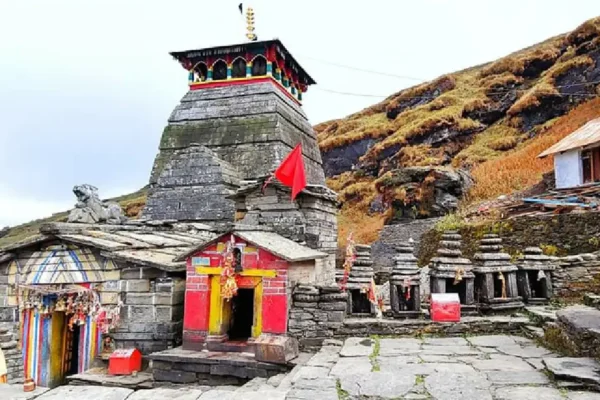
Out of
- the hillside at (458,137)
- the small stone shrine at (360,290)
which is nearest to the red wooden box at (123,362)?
the small stone shrine at (360,290)

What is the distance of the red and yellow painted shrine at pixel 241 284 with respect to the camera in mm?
8047

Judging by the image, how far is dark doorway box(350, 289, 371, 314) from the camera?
8.52m

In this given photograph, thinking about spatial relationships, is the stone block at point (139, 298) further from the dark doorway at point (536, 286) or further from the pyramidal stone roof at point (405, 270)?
the dark doorway at point (536, 286)

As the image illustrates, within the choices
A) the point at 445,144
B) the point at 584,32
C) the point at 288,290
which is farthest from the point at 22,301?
the point at 584,32

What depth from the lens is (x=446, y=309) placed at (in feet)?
25.5

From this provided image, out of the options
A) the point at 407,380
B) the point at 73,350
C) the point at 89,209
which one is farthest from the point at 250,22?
the point at 407,380

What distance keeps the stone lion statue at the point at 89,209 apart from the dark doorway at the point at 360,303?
285 inches

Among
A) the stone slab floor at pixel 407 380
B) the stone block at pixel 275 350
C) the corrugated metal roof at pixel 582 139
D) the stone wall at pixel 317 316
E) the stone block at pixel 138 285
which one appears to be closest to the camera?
the stone slab floor at pixel 407 380

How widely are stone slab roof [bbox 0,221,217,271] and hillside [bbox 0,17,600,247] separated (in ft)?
47.6

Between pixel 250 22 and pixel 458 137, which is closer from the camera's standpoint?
pixel 250 22

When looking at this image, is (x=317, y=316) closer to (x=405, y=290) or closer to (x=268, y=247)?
(x=268, y=247)

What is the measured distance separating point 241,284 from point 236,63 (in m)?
14.4

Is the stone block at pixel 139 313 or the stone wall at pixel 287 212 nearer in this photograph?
the stone block at pixel 139 313

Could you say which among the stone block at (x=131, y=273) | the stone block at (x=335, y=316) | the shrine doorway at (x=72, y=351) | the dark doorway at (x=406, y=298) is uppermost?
the stone block at (x=131, y=273)
